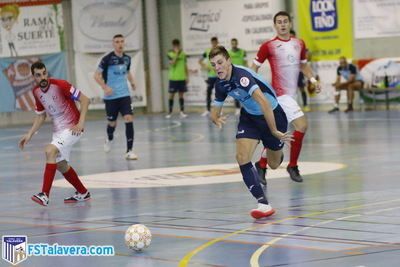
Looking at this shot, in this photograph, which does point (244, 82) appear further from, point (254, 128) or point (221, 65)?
point (254, 128)

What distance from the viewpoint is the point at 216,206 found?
543 inches

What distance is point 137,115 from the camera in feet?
132

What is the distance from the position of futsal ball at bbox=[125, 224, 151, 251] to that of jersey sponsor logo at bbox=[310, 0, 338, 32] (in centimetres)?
2626

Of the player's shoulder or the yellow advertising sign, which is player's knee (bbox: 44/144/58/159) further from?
the yellow advertising sign

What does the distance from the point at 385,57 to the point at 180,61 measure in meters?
7.87

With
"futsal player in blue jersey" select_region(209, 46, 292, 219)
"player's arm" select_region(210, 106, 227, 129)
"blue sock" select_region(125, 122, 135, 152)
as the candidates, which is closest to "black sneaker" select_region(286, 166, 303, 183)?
"futsal player in blue jersey" select_region(209, 46, 292, 219)

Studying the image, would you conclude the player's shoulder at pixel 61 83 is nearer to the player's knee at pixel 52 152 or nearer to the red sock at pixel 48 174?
the player's knee at pixel 52 152

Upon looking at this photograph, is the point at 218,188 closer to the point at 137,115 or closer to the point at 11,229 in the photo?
the point at 11,229

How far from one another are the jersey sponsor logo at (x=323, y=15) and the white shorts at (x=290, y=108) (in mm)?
20020

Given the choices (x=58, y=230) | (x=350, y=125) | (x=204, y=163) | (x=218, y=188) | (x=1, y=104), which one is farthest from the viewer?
(x=1, y=104)

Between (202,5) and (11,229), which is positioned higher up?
(202,5)

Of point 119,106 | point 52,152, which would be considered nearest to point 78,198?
point 52,152

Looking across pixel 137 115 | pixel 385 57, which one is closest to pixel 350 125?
pixel 385 57

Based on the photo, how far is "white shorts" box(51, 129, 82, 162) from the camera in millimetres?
14742
